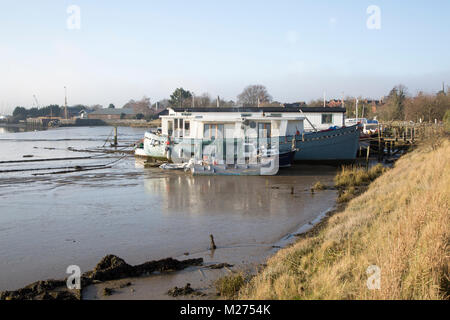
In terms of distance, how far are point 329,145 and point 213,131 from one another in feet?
24.9

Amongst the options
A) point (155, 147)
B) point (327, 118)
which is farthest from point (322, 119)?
point (155, 147)

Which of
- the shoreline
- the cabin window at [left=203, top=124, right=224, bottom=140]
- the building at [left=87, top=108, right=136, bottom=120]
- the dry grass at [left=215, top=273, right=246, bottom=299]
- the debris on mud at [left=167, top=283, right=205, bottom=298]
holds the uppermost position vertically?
the building at [left=87, top=108, right=136, bottom=120]

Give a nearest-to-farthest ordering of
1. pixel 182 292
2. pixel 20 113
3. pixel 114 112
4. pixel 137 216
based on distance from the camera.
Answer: pixel 182 292 < pixel 137 216 < pixel 114 112 < pixel 20 113

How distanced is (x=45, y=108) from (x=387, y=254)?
173 meters

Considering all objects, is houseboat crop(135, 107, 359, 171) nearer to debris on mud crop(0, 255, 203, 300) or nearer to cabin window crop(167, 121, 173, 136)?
cabin window crop(167, 121, 173, 136)

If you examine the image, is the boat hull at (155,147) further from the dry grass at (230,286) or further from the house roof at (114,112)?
the house roof at (114,112)

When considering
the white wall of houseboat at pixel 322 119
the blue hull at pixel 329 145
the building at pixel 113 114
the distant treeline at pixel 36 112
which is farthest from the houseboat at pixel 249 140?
the distant treeline at pixel 36 112

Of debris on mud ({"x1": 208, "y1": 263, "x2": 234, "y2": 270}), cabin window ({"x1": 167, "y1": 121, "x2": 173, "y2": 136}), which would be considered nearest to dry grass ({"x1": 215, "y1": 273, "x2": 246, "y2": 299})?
debris on mud ({"x1": 208, "y1": 263, "x2": 234, "y2": 270})

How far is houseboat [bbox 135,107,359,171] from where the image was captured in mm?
25909

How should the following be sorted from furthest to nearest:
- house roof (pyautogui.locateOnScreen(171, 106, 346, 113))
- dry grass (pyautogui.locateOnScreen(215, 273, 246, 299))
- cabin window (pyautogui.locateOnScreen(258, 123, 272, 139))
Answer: house roof (pyautogui.locateOnScreen(171, 106, 346, 113))
cabin window (pyautogui.locateOnScreen(258, 123, 272, 139))
dry grass (pyautogui.locateOnScreen(215, 273, 246, 299))

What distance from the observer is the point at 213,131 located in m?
27.9

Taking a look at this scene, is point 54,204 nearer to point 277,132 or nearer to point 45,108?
point 277,132

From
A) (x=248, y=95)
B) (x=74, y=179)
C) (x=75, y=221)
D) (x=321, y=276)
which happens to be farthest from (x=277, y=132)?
(x=248, y=95)

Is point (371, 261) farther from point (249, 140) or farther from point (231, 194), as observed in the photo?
point (249, 140)
